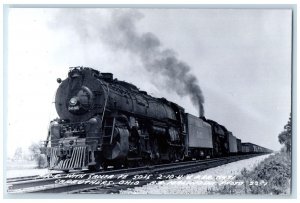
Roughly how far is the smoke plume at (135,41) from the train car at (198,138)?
557 centimetres

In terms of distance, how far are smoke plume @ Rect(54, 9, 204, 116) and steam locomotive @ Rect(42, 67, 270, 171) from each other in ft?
4.54

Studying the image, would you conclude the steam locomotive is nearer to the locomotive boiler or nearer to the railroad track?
the locomotive boiler

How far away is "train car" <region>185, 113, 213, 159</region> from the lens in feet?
56.9

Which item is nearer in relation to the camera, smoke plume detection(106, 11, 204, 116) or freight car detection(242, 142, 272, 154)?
smoke plume detection(106, 11, 204, 116)

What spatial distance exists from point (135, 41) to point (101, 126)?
253cm

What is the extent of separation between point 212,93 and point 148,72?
6.33ft

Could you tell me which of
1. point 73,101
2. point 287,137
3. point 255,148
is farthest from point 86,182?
point 255,148

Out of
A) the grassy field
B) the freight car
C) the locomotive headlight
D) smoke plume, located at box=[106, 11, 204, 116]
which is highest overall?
smoke plume, located at box=[106, 11, 204, 116]

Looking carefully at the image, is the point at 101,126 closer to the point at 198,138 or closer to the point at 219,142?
the point at 198,138

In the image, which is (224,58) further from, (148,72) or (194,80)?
(148,72)

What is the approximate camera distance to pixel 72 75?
465 inches

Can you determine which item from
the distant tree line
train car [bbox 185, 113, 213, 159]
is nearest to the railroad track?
the distant tree line

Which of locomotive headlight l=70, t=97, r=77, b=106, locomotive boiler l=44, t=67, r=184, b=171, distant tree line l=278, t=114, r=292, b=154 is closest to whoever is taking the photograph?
distant tree line l=278, t=114, r=292, b=154

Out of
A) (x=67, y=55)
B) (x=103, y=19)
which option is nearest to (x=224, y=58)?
(x=103, y=19)
